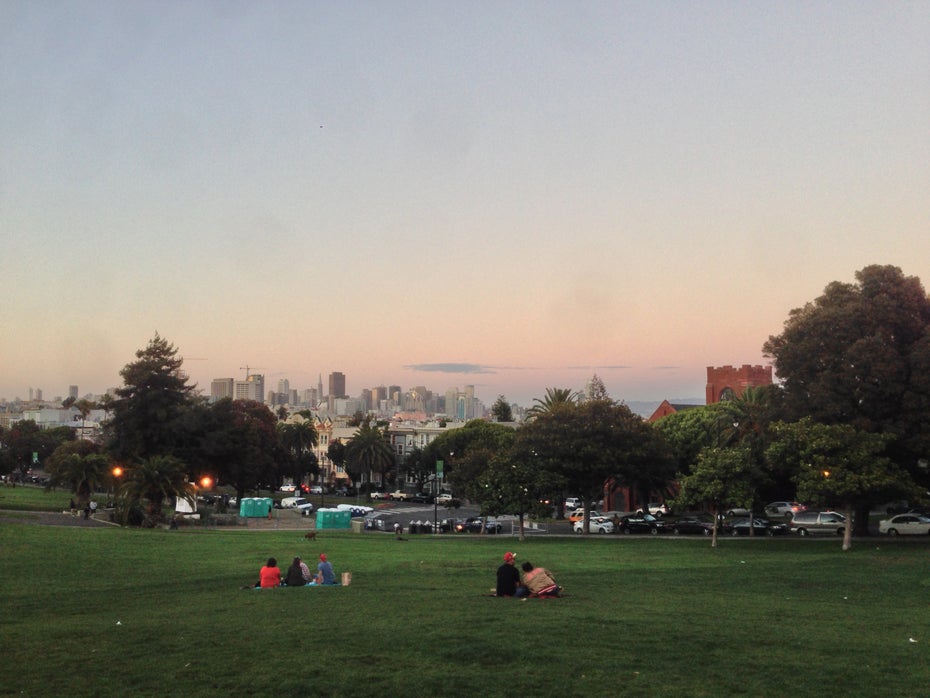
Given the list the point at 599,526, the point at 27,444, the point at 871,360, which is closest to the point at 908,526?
the point at 871,360

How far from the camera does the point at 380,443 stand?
4825 inches

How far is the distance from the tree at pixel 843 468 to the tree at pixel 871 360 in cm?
233

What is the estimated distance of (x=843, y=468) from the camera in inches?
1603

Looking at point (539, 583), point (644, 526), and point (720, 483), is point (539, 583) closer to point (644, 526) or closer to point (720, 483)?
point (720, 483)

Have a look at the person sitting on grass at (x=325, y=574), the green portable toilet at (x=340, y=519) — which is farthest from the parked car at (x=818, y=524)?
the person sitting on grass at (x=325, y=574)

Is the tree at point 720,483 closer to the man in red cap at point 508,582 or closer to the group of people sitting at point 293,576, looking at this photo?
the group of people sitting at point 293,576

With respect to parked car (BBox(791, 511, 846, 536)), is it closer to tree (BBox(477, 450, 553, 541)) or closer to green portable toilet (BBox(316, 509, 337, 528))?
tree (BBox(477, 450, 553, 541))

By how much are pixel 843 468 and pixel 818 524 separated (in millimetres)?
15619

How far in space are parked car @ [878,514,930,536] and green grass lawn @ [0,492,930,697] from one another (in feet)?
75.3

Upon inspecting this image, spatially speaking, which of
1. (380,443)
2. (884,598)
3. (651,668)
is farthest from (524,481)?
(380,443)

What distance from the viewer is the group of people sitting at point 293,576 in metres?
22.0

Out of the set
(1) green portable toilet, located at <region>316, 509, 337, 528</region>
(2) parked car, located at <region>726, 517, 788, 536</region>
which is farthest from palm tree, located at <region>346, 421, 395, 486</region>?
(2) parked car, located at <region>726, 517, 788, 536</region>

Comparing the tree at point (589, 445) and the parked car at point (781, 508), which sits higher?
the tree at point (589, 445)

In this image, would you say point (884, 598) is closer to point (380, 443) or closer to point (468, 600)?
point (468, 600)
